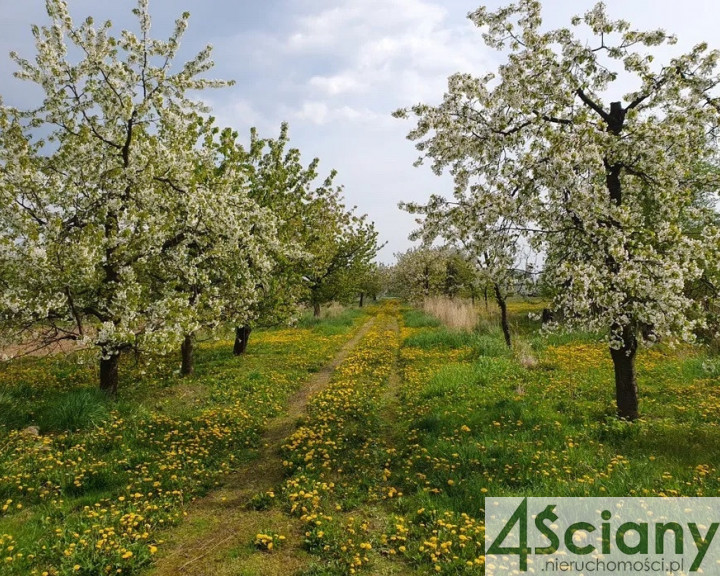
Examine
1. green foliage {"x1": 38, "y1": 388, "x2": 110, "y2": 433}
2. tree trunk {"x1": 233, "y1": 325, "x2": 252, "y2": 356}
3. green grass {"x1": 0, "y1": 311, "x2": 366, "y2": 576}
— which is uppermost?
tree trunk {"x1": 233, "y1": 325, "x2": 252, "y2": 356}

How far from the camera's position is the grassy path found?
5.67m

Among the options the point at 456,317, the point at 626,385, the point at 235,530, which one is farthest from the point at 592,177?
the point at 456,317

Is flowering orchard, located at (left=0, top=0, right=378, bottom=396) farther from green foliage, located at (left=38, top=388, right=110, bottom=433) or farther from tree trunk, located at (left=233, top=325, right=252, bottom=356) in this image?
tree trunk, located at (left=233, top=325, right=252, bottom=356)

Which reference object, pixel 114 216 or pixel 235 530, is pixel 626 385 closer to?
pixel 235 530

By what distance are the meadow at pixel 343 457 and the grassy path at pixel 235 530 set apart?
0.16 ft

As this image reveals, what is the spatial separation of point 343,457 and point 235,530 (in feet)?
9.71

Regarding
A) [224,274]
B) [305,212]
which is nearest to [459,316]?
[305,212]

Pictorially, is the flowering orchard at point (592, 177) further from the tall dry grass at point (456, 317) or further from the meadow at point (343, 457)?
the tall dry grass at point (456, 317)

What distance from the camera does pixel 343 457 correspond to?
9055 mm

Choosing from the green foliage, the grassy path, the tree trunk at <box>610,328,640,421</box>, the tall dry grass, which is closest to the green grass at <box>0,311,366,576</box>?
the green foliage

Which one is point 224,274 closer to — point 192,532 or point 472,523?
point 192,532

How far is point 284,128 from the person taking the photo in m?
19.7

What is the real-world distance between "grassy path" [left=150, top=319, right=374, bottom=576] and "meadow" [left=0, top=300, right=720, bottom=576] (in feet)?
0.16

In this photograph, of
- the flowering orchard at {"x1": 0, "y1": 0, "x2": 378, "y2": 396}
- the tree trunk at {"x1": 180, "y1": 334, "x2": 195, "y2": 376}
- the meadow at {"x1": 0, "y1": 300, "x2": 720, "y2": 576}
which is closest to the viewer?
the meadow at {"x1": 0, "y1": 300, "x2": 720, "y2": 576}
